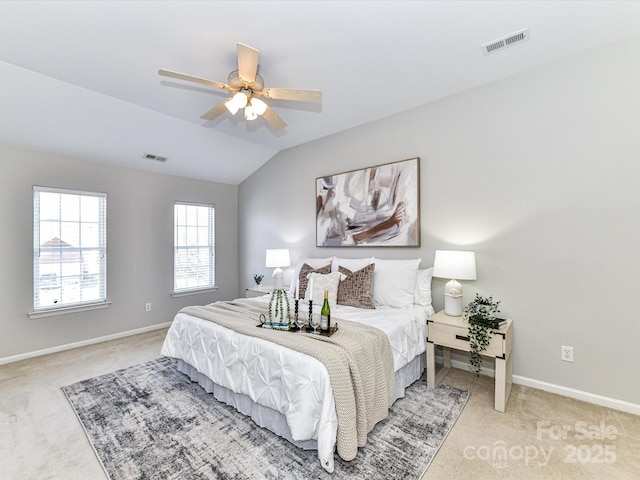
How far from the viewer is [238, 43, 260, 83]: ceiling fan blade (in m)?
1.93

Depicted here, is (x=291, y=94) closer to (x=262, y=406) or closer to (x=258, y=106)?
(x=258, y=106)

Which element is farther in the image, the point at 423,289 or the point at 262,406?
the point at 423,289

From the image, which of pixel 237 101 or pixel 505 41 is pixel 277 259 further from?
pixel 505 41

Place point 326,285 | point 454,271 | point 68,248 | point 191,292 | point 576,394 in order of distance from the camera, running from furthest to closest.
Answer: point 191,292 < point 68,248 < point 326,285 < point 454,271 < point 576,394

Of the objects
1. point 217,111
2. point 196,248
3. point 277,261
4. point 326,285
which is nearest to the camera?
point 217,111

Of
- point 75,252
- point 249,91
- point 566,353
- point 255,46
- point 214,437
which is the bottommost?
point 214,437

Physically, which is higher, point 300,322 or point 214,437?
point 300,322

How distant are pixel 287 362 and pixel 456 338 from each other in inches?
59.3

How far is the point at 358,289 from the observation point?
3135mm

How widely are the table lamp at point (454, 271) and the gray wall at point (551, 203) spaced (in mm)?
337

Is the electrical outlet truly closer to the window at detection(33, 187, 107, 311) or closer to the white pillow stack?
the white pillow stack

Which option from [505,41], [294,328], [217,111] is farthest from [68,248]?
[505,41]

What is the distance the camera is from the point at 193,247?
5121mm

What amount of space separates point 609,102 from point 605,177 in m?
0.60
